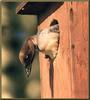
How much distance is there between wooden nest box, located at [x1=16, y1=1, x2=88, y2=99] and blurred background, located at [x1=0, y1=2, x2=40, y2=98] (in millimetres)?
506

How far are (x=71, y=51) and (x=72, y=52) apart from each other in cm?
1

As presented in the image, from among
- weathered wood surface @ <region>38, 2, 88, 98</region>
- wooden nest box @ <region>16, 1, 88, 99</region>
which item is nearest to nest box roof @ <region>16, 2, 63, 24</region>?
wooden nest box @ <region>16, 1, 88, 99</region>

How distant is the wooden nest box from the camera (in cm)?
236

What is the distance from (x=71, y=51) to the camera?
2.43 m

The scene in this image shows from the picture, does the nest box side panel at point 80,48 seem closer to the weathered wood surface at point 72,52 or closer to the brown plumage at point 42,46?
the weathered wood surface at point 72,52

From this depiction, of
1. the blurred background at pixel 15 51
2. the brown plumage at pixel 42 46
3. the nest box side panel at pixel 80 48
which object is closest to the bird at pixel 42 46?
the brown plumage at pixel 42 46

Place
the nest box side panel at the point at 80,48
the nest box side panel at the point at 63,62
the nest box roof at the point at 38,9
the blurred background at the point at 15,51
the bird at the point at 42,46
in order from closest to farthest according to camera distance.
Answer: the nest box side panel at the point at 80,48, the nest box side panel at the point at 63,62, the bird at the point at 42,46, the nest box roof at the point at 38,9, the blurred background at the point at 15,51

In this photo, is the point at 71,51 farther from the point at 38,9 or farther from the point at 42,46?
the point at 38,9

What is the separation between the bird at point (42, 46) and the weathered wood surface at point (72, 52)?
47 millimetres

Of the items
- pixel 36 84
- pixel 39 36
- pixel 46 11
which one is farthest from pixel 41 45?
pixel 36 84

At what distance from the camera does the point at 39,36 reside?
8.89 feet

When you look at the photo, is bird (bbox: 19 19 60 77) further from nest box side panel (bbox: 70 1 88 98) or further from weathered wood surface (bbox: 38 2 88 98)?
nest box side panel (bbox: 70 1 88 98)

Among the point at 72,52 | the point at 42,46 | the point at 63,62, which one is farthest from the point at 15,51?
the point at 72,52

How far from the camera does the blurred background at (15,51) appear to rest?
322cm
